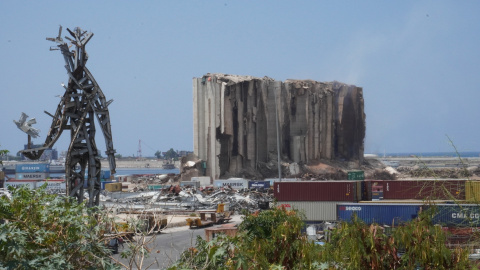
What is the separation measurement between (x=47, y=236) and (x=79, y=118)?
12.2 meters

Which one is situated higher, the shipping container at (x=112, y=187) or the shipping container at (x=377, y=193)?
the shipping container at (x=377, y=193)

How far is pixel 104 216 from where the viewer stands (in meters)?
11.4

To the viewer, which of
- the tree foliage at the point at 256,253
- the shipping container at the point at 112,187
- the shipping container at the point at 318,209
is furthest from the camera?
the shipping container at the point at 112,187

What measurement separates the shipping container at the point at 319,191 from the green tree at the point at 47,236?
3462cm

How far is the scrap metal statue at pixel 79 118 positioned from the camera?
71.3ft

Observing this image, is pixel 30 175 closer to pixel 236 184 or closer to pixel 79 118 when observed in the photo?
pixel 236 184

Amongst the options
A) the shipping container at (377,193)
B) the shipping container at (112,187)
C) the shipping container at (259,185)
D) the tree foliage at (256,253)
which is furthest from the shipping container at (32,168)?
the tree foliage at (256,253)

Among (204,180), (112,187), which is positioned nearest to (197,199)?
(112,187)

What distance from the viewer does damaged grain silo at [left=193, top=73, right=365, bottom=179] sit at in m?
111

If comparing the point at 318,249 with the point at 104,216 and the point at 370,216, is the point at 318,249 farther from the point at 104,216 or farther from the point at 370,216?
the point at 370,216

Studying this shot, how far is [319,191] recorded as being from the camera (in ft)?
148

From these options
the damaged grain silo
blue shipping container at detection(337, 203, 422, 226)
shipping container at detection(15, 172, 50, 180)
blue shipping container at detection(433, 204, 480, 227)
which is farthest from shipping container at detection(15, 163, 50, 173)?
blue shipping container at detection(433, 204, 480, 227)

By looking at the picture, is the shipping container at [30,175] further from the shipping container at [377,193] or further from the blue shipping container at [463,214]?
the blue shipping container at [463,214]

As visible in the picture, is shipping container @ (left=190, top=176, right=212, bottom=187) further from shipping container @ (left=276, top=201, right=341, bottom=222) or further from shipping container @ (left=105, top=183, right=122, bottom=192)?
shipping container @ (left=276, top=201, right=341, bottom=222)
